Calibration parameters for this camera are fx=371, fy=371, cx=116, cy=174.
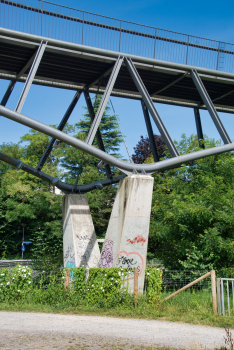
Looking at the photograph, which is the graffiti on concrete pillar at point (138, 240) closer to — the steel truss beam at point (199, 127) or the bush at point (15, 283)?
the bush at point (15, 283)

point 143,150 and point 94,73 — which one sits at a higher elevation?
point 143,150

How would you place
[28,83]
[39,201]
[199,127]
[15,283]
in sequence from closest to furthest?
[15,283] → [28,83] → [199,127] → [39,201]

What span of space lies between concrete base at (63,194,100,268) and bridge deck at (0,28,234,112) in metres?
5.23

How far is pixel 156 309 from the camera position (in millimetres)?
10211

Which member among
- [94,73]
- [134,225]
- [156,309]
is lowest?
[156,309]

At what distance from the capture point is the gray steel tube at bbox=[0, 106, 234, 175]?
11.4m

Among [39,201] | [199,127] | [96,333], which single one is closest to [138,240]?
[96,333]

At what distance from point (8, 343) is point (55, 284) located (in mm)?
4730

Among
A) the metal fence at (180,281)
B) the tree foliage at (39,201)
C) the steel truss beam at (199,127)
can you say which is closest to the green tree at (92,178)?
the tree foliage at (39,201)

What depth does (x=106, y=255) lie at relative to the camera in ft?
43.0

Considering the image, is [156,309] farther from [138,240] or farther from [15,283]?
[15,283]

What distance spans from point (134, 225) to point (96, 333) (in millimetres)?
4809

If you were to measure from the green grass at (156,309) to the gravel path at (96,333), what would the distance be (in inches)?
16.9

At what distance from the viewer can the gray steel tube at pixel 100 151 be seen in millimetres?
11383
